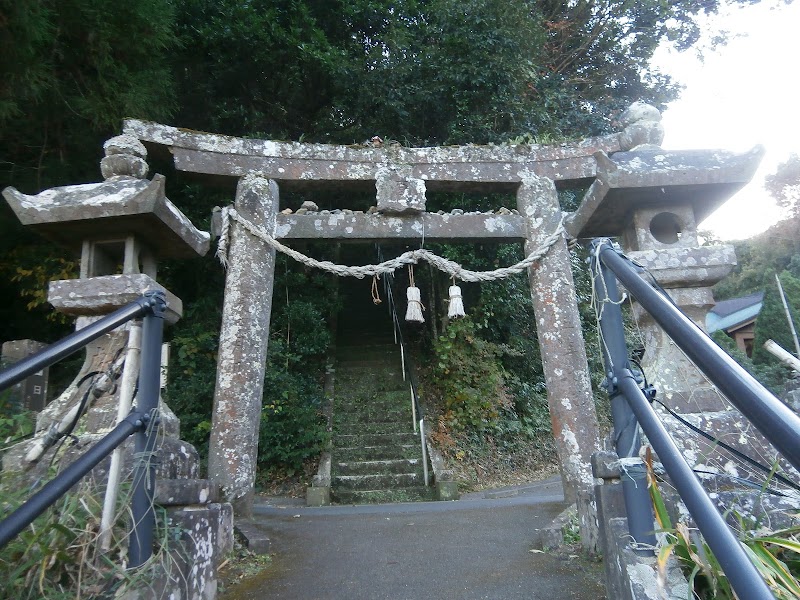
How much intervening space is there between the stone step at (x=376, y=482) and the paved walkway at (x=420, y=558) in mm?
1309

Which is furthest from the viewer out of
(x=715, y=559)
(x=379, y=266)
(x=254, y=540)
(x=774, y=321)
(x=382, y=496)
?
(x=774, y=321)

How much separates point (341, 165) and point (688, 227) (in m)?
2.85

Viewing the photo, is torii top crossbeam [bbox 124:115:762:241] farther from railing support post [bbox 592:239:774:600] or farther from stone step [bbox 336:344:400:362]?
stone step [bbox 336:344:400:362]

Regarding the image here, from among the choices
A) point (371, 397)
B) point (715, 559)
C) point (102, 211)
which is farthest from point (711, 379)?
point (371, 397)

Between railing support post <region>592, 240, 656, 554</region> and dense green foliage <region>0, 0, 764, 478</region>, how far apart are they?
15.9 ft

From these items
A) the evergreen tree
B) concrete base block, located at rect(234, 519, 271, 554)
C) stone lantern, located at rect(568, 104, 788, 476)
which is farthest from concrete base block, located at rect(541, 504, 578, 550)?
the evergreen tree

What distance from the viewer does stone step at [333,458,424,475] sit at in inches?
246

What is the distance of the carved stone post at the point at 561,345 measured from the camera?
14.0 feet

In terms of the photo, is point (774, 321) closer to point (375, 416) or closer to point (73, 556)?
point (375, 416)

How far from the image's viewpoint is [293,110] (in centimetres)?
848

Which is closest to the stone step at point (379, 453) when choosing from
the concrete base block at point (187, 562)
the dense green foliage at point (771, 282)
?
the concrete base block at point (187, 562)

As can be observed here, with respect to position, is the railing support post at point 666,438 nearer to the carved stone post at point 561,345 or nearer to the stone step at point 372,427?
the carved stone post at point 561,345

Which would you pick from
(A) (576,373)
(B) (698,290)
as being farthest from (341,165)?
(B) (698,290)

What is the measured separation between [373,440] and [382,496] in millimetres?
1195
